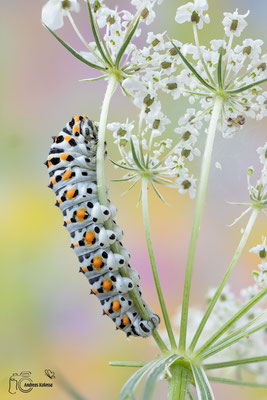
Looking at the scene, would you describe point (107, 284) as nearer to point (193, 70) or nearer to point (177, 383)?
point (177, 383)

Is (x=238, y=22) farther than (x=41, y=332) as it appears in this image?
No

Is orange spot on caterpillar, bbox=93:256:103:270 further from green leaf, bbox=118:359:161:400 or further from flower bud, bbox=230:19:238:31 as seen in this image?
flower bud, bbox=230:19:238:31

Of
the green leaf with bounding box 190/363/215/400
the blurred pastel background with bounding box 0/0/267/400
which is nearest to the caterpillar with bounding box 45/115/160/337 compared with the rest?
the green leaf with bounding box 190/363/215/400

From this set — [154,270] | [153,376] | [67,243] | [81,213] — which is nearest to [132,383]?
[153,376]

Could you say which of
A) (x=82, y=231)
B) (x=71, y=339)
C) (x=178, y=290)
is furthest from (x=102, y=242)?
(x=71, y=339)

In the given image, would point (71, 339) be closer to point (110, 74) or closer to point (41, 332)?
point (41, 332)
